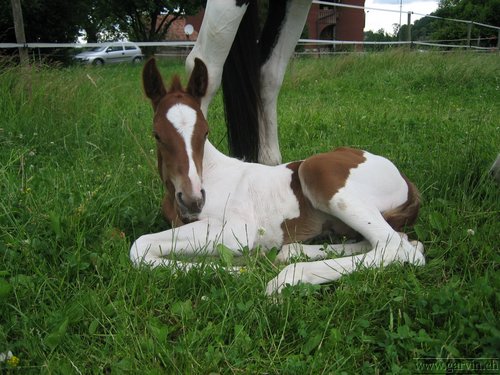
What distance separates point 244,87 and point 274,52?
348 millimetres

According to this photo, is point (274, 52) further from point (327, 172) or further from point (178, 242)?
point (178, 242)

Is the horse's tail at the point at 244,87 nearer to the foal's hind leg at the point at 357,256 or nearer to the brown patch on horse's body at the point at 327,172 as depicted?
the brown patch on horse's body at the point at 327,172

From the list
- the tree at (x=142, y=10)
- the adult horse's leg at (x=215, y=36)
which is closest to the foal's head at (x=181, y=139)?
the adult horse's leg at (x=215, y=36)

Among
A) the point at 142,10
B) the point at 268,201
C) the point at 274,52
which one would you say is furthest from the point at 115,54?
the point at 268,201

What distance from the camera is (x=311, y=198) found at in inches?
91.9

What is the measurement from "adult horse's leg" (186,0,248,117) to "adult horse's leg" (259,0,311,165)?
1.98 feet

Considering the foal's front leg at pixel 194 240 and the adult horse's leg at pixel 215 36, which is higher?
the adult horse's leg at pixel 215 36

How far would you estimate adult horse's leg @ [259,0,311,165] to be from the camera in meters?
2.90

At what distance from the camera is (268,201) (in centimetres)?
240

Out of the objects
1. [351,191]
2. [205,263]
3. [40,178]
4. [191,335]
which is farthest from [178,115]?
[40,178]

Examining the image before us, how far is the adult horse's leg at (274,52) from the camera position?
114 inches

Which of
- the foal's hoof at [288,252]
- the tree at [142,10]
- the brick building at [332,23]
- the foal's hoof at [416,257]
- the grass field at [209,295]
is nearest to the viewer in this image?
the grass field at [209,295]

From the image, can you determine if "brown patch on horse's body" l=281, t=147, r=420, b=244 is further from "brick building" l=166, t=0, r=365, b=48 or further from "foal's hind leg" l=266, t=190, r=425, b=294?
"brick building" l=166, t=0, r=365, b=48

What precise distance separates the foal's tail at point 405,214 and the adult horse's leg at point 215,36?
1.08 m
